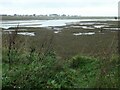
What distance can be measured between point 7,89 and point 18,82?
11.7 inches

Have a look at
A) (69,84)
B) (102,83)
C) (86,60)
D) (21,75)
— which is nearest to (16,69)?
(21,75)

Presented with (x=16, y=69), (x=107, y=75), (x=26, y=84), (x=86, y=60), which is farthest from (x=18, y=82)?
(x=86, y=60)

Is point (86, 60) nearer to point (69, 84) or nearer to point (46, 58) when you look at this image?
point (46, 58)

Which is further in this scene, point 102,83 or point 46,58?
point 46,58

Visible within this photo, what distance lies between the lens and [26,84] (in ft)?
23.1

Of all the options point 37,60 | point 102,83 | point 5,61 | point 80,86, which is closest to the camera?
point 102,83

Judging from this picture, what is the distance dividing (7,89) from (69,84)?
1533 mm

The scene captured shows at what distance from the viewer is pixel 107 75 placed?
7.32m

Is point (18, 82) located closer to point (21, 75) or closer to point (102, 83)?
point (21, 75)

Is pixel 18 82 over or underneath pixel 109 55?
underneath

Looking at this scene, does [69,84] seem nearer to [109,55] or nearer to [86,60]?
[109,55]

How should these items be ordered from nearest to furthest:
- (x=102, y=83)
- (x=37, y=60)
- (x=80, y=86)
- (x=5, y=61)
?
(x=102, y=83) < (x=80, y=86) < (x=37, y=60) < (x=5, y=61)

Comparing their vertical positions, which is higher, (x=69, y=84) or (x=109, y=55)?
(x=109, y=55)

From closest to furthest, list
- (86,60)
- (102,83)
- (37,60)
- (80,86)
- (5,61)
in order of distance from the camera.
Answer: (102,83) < (80,86) < (37,60) < (5,61) < (86,60)
